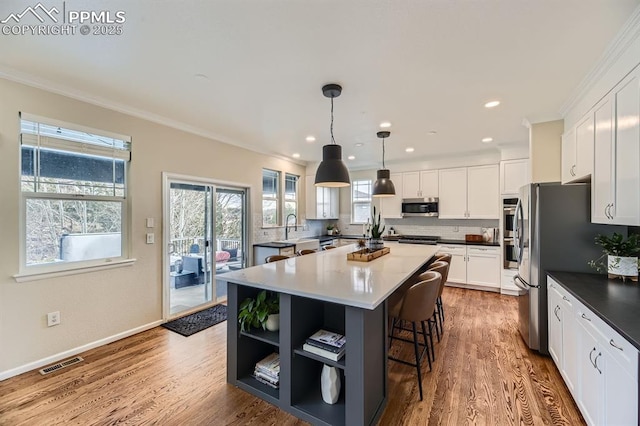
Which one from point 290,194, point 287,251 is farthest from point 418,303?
point 290,194

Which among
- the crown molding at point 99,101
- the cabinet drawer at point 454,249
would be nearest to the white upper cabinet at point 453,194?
the cabinet drawer at point 454,249

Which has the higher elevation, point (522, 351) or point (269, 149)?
point (269, 149)

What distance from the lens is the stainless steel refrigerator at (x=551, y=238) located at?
2.55 metres

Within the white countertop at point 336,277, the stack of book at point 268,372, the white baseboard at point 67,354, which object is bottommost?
the white baseboard at point 67,354

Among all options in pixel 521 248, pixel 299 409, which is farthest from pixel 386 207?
pixel 299 409

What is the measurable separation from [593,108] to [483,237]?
11.0ft

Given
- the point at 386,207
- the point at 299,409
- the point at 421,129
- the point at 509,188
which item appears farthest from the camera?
the point at 386,207

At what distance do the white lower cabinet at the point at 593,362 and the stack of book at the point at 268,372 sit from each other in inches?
78.8

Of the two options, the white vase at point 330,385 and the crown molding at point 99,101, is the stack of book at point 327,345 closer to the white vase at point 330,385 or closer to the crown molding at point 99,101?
the white vase at point 330,385

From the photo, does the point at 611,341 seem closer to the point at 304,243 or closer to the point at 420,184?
the point at 304,243

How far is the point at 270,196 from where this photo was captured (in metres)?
5.54

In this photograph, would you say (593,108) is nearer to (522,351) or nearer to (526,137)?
(526,137)

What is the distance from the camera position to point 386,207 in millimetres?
6172

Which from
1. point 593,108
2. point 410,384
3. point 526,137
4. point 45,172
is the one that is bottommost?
point 410,384
